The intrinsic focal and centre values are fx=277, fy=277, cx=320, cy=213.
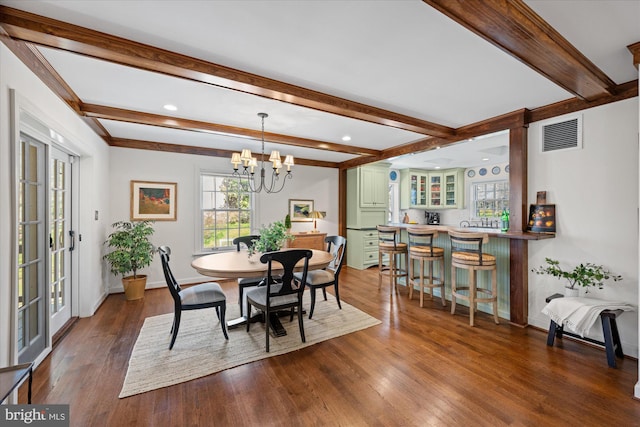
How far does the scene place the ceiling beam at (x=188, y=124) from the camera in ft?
10.0

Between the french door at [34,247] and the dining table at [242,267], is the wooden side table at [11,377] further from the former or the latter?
the dining table at [242,267]

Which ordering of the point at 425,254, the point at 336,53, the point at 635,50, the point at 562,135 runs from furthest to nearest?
the point at 425,254
the point at 562,135
the point at 336,53
the point at 635,50

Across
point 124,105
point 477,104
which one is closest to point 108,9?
point 124,105

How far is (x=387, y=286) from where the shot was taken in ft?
15.7

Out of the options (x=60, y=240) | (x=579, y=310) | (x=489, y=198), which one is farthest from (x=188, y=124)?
(x=489, y=198)

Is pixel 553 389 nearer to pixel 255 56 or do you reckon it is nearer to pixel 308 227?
pixel 255 56

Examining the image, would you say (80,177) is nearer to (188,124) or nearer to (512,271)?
(188,124)

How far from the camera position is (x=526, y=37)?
5.60 ft

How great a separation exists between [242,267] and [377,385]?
154 centimetres

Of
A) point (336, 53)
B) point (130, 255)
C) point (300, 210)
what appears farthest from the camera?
point (300, 210)

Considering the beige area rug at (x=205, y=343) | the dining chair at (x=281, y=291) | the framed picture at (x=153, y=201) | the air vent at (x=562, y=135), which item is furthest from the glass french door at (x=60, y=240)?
the air vent at (x=562, y=135)

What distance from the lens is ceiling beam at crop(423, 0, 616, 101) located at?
4.83ft

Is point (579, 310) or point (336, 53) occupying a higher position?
point (336, 53)

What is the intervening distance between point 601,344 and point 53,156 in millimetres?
5715
